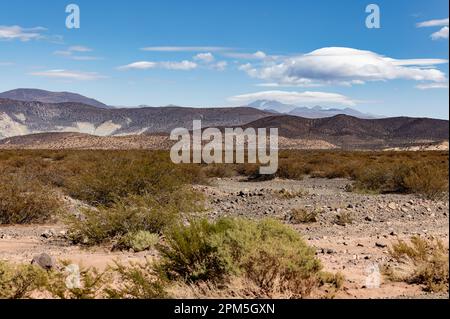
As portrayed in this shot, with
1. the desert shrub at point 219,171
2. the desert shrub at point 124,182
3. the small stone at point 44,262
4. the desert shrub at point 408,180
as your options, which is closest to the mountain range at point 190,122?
the desert shrub at point 219,171

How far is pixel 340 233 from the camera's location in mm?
12391

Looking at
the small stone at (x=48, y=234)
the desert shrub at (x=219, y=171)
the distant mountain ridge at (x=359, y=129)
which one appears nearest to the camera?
the small stone at (x=48, y=234)

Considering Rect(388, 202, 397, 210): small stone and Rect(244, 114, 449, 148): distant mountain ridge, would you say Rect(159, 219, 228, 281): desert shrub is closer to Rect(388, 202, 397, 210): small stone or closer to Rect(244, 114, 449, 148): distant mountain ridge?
Rect(388, 202, 397, 210): small stone

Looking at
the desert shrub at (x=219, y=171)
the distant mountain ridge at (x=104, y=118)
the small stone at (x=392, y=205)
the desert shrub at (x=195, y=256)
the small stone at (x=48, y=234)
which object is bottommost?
the desert shrub at (x=219, y=171)

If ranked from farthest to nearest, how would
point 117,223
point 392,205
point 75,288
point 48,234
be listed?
point 392,205
point 48,234
point 117,223
point 75,288

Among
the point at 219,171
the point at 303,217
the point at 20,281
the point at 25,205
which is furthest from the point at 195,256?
the point at 219,171

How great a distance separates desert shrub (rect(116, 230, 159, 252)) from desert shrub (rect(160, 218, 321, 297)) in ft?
10.1

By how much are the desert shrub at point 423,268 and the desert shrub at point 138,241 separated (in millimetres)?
4324

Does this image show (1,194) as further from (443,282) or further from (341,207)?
(443,282)

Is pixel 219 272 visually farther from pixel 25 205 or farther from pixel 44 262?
pixel 25 205

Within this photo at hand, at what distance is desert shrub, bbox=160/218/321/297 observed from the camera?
6.57m

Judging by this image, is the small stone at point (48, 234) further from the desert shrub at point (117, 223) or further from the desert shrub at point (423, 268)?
the desert shrub at point (423, 268)

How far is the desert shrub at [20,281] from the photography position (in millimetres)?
6352

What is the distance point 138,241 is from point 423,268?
5.14 meters
